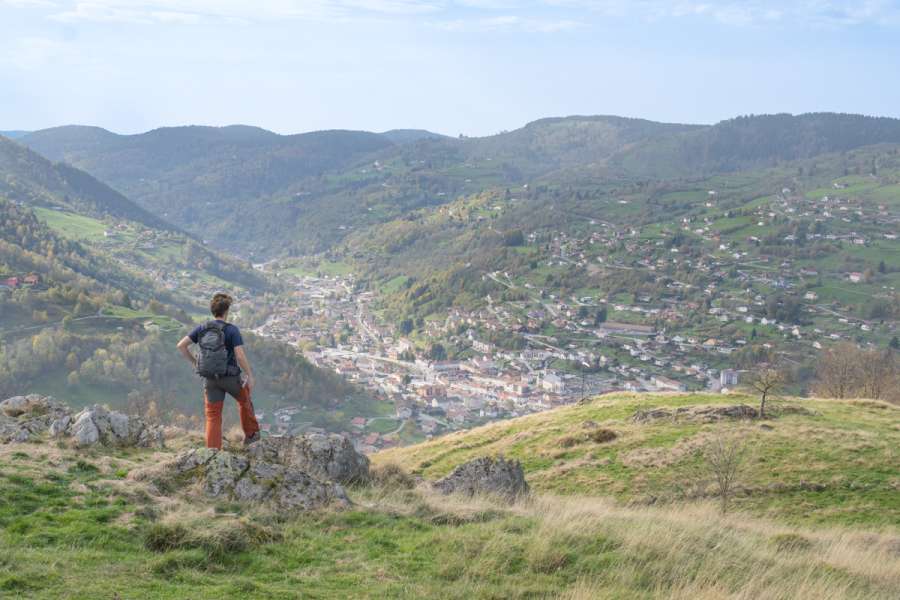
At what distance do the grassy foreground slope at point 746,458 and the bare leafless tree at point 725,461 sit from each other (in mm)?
253

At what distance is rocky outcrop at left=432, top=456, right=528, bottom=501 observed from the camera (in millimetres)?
12477

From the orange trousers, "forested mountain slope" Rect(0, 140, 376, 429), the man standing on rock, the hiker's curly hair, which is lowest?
"forested mountain slope" Rect(0, 140, 376, 429)

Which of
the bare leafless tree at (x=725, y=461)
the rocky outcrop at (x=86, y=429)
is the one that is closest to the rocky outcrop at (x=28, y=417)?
the rocky outcrop at (x=86, y=429)

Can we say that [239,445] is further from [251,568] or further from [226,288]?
[226,288]

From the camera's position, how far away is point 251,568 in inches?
268

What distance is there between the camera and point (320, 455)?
1168cm

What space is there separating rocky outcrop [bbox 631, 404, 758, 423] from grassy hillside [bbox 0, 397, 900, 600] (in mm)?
12653

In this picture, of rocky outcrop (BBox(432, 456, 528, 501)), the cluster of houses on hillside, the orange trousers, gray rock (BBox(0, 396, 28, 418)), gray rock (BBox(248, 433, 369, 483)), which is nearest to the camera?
the orange trousers

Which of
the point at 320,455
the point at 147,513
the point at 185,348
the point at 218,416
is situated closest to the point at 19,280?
the point at 320,455

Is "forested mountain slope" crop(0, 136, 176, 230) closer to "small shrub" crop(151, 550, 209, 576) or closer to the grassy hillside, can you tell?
the grassy hillside

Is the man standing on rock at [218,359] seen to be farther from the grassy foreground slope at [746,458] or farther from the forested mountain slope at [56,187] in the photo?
the forested mountain slope at [56,187]

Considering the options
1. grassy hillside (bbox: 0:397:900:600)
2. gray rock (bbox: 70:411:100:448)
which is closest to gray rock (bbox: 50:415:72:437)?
gray rock (bbox: 70:411:100:448)

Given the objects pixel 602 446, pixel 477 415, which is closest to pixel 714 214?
pixel 477 415

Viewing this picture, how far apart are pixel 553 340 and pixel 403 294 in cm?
4993
